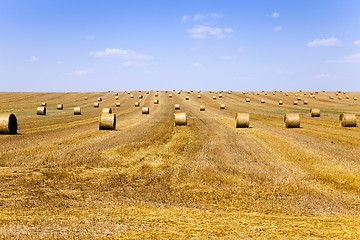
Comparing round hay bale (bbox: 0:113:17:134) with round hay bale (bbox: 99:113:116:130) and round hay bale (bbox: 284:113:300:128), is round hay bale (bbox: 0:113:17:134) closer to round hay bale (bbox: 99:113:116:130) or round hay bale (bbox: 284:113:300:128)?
round hay bale (bbox: 99:113:116:130)

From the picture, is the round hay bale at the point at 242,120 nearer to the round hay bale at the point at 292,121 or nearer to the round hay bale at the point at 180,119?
the round hay bale at the point at 292,121

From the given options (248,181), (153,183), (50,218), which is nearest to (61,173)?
(153,183)

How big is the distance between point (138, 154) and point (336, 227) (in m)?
9.69

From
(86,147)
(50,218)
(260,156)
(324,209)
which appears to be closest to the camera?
(50,218)

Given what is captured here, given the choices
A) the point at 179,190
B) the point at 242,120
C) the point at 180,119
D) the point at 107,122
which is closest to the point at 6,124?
the point at 107,122

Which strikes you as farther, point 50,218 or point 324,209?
point 324,209

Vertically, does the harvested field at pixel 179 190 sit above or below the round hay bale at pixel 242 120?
below

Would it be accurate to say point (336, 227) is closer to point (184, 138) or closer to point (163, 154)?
point (163, 154)

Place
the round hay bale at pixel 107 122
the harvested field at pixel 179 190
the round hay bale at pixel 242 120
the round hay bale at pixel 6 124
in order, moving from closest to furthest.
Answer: the harvested field at pixel 179 190, the round hay bale at pixel 6 124, the round hay bale at pixel 107 122, the round hay bale at pixel 242 120

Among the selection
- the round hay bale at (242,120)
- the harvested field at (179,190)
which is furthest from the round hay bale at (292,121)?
the harvested field at (179,190)

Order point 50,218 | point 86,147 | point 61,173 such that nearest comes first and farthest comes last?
point 50,218 < point 61,173 < point 86,147

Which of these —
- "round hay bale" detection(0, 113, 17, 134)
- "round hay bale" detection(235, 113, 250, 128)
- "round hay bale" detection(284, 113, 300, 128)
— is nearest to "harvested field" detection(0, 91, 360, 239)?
"round hay bale" detection(0, 113, 17, 134)

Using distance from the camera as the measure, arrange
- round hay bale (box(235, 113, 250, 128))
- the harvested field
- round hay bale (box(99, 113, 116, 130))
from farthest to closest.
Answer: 1. round hay bale (box(235, 113, 250, 128))
2. round hay bale (box(99, 113, 116, 130))
3. the harvested field

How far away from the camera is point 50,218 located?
21.3 ft
